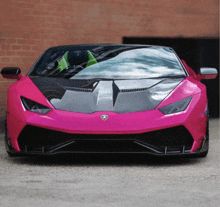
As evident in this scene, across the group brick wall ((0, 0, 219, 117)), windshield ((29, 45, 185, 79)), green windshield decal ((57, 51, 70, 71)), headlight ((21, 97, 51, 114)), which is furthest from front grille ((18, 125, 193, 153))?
brick wall ((0, 0, 219, 117))

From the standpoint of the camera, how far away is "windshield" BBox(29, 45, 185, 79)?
5906 millimetres

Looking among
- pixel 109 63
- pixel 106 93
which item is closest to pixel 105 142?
pixel 106 93

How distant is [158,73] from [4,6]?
13.7 feet

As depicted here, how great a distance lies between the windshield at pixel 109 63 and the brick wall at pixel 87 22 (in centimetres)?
282

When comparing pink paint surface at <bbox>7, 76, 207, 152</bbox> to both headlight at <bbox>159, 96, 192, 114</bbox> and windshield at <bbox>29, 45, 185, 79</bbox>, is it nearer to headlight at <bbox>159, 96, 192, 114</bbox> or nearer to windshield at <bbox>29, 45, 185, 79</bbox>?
headlight at <bbox>159, 96, 192, 114</bbox>

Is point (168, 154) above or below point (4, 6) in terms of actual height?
below

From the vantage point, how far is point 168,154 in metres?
5.18

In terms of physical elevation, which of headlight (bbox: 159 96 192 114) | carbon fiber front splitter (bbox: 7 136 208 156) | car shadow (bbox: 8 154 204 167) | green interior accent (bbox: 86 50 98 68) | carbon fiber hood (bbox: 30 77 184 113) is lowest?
car shadow (bbox: 8 154 204 167)

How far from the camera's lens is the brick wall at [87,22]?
30.3 feet

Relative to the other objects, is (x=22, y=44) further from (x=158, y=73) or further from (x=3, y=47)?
(x=158, y=73)

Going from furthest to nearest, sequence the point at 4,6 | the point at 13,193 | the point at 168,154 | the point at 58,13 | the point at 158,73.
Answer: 1. the point at 58,13
2. the point at 4,6
3. the point at 158,73
4. the point at 168,154
5. the point at 13,193

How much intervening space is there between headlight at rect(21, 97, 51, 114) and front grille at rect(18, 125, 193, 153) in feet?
0.55

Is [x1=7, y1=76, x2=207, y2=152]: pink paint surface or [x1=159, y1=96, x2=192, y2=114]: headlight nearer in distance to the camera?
[x1=7, y1=76, x2=207, y2=152]: pink paint surface

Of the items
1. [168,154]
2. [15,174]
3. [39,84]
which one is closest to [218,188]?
[168,154]
